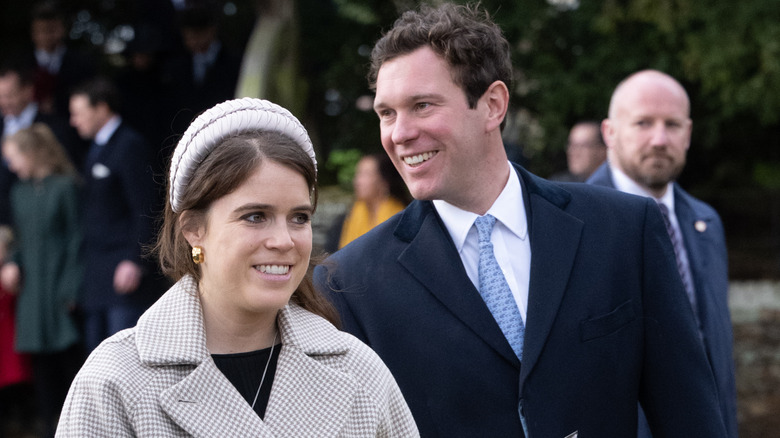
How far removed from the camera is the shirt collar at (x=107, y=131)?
6.75 metres

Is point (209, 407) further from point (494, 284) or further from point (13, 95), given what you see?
point (13, 95)

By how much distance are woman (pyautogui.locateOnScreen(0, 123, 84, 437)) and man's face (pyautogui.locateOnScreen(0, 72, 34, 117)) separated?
57 cm

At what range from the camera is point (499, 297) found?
2932 mm

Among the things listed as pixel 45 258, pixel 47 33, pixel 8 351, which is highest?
pixel 47 33

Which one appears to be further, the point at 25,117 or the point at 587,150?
the point at 25,117

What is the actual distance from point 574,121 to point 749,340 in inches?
109

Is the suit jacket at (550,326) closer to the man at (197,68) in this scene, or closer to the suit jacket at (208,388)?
the suit jacket at (208,388)

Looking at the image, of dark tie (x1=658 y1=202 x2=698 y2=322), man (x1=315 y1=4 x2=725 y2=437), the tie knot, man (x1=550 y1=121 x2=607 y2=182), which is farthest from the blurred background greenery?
the tie knot

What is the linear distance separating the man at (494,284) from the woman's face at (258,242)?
0.46 m

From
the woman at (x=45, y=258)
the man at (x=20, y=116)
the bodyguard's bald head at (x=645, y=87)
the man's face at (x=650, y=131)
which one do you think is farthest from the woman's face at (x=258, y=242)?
the man at (x=20, y=116)

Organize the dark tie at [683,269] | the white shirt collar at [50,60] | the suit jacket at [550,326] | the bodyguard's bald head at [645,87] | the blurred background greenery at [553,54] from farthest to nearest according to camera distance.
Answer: the blurred background greenery at [553,54] < the white shirt collar at [50,60] < the bodyguard's bald head at [645,87] < the dark tie at [683,269] < the suit jacket at [550,326]

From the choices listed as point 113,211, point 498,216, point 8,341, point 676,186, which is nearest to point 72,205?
point 113,211

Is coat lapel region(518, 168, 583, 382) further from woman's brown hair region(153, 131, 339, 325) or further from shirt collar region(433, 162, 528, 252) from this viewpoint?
woman's brown hair region(153, 131, 339, 325)

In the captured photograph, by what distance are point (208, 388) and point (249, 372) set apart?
0.53 feet
